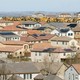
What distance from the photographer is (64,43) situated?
37.6 meters

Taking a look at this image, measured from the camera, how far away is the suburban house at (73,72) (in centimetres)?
2158

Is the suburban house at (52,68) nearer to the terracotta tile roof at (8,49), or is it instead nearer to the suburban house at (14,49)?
the suburban house at (14,49)

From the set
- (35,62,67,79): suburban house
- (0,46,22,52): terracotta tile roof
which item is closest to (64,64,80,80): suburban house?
(35,62,67,79): suburban house

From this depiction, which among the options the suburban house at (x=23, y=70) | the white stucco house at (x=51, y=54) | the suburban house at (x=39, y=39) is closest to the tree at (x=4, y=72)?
the suburban house at (x=23, y=70)

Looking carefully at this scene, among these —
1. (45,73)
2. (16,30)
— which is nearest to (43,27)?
(16,30)

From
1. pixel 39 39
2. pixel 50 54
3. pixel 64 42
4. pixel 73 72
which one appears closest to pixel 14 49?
pixel 50 54

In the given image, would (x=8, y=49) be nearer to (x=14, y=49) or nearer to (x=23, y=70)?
(x=14, y=49)

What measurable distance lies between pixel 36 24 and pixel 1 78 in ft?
119

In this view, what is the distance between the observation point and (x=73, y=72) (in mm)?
21844

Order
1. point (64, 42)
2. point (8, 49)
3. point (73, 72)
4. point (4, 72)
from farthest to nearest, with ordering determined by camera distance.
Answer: point (64, 42), point (8, 49), point (73, 72), point (4, 72)

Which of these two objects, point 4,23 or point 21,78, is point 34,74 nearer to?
point 21,78

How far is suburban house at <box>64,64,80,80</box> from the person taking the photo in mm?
21580

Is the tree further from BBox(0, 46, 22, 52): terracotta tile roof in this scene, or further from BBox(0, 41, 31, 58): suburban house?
BBox(0, 46, 22, 52): terracotta tile roof

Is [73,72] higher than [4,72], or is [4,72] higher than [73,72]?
[4,72]
